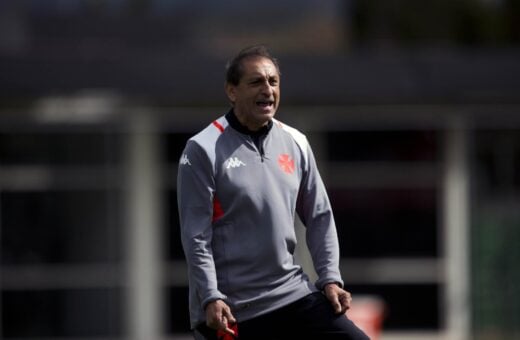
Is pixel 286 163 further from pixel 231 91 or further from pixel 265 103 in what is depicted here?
A: pixel 231 91

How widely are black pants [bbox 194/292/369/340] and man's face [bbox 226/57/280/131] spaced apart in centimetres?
74

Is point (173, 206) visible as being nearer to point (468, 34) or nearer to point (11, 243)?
point (11, 243)

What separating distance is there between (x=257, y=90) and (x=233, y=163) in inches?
11.8

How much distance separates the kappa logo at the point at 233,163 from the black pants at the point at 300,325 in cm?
58

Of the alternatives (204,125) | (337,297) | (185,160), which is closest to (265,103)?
(185,160)

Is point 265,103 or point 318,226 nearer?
point 265,103

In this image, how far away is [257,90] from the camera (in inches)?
205

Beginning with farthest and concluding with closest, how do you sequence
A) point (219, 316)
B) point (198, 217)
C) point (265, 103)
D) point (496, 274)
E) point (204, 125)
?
point (204, 125) < point (496, 274) < point (265, 103) < point (198, 217) < point (219, 316)

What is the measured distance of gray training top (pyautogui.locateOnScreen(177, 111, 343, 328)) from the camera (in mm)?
5117

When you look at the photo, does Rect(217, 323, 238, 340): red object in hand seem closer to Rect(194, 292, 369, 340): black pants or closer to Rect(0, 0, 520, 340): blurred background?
Rect(194, 292, 369, 340): black pants

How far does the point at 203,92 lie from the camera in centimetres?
1539

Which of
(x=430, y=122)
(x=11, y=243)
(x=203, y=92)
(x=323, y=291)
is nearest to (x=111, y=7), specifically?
(x=203, y=92)

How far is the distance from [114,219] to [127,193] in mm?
358

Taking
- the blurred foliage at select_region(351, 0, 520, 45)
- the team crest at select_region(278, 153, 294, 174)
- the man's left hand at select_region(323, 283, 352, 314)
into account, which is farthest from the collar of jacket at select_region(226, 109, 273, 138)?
the blurred foliage at select_region(351, 0, 520, 45)
